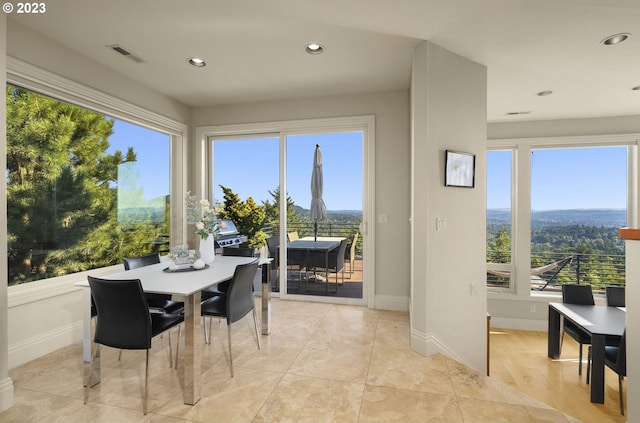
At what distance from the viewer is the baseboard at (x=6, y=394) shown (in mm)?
1999

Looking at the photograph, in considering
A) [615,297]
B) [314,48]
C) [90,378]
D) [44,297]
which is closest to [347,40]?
[314,48]

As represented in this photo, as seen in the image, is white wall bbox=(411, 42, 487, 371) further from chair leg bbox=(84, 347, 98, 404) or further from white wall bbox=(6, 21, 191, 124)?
white wall bbox=(6, 21, 191, 124)

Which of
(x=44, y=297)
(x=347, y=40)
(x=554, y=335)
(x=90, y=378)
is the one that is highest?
(x=347, y=40)

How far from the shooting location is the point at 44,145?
9.29ft

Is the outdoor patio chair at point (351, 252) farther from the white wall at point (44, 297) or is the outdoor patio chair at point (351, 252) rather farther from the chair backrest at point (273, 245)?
the white wall at point (44, 297)

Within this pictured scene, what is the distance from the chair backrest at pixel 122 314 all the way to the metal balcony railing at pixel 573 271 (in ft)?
16.0

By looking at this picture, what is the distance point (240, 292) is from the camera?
2.56 meters

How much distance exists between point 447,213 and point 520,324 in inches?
127

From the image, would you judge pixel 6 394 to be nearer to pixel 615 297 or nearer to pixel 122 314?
pixel 122 314

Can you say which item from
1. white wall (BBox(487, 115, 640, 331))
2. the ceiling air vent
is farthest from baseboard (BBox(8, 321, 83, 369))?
white wall (BBox(487, 115, 640, 331))

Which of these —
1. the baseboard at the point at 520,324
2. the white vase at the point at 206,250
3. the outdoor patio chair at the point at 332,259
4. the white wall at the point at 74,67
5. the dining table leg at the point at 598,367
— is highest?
the white wall at the point at 74,67

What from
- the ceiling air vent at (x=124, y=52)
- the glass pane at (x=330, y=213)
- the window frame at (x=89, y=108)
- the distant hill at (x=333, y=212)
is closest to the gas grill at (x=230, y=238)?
→ the window frame at (x=89, y=108)

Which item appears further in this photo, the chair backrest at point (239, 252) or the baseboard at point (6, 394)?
the chair backrest at point (239, 252)

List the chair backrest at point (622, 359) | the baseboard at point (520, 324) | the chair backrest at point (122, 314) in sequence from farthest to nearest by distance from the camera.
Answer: the baseboard at point (520, 324) < the chair backrest at point (622, 359) < the chair backrest at point (122, 314)
